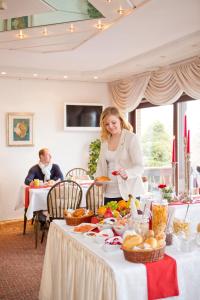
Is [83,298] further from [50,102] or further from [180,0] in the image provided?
[50,102]

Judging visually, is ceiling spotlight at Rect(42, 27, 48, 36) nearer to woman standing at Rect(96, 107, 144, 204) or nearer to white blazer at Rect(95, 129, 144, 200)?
woman standing at Rect(96, 107, 144, 204)

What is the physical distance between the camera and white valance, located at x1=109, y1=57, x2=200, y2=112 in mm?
4930

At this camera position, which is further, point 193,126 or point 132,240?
point 193,126

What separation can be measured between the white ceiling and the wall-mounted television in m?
0.55

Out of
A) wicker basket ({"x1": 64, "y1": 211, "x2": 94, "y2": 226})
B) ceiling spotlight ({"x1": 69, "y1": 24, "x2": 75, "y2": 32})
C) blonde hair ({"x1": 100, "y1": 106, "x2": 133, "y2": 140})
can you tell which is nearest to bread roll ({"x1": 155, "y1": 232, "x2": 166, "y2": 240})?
wicker basket ({"x1": 64, "y1": 211, "x2": 94, "y2": 226})

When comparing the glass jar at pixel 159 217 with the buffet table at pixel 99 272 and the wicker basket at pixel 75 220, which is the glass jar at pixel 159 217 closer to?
the buffet table at pixel 99 272

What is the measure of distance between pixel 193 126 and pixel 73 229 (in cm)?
356

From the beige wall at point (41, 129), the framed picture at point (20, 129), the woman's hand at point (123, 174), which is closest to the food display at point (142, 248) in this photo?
the woman's hand at point (123, 174)

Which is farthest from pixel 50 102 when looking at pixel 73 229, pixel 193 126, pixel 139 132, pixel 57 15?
pixel 73 229

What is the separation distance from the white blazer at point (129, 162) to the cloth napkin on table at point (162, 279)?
1029mm

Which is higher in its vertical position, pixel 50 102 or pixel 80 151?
pixel 50 102

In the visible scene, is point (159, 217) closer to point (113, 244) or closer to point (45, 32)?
point (113, 244)

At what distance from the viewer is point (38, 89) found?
6586 millimetres

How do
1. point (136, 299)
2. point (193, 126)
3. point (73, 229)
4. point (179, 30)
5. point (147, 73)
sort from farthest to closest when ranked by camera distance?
point (147, 73)
point (193, 126)
point (179, 30)
point (73, 229)
point (136, 299)
